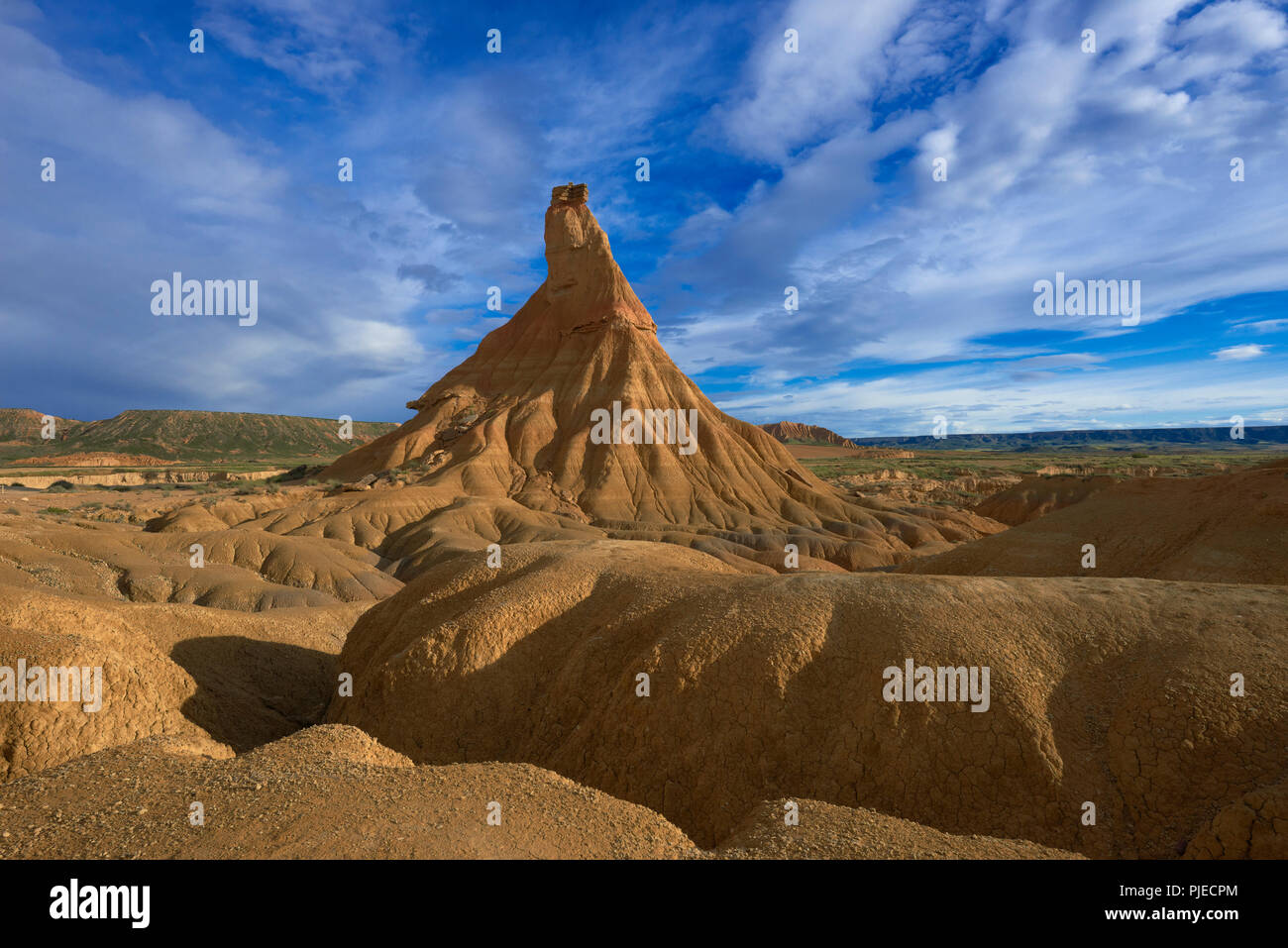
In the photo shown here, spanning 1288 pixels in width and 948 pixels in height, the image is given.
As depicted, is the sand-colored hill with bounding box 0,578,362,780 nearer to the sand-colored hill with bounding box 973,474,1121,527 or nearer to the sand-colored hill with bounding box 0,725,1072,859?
the sand-colored hill with bounding box 0,725,1072,859

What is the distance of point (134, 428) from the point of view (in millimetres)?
168625

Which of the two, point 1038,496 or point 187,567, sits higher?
point 1038,496

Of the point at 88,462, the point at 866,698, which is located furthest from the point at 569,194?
the point at 88,462

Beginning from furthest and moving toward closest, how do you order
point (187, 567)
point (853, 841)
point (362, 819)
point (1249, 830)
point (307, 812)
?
point (187, 567), point (1249, 830), point (853, 841), point (307, 812), point (362, 819)

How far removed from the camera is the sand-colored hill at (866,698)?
31.2 ft

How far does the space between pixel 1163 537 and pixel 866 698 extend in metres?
18.4

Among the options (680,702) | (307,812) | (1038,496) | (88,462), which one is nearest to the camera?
(307,812)

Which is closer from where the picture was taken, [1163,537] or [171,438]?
[1163,537]

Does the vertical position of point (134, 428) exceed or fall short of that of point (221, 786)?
it exceeds it

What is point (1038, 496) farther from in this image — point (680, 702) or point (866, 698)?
point (680, 702)

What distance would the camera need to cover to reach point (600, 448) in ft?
207
